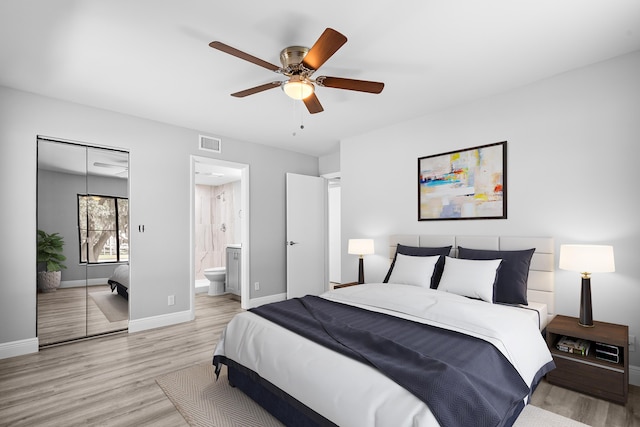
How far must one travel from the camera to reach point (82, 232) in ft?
11.9

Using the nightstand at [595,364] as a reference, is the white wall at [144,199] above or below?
above

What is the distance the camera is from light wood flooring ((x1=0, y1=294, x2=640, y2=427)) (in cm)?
216

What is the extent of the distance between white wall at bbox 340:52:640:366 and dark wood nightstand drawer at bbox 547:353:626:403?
47 centimetres

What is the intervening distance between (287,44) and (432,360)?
2.31 m

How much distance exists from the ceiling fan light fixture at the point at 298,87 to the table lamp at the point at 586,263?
239 centimetres

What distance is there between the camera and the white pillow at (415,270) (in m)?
3.19

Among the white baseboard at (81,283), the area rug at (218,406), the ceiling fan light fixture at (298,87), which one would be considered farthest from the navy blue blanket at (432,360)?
the white baseboard at (81,283)

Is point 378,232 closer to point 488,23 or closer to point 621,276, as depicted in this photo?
point 621,276

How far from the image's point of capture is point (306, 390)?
1744 mm

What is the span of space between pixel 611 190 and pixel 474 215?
112 centimetres

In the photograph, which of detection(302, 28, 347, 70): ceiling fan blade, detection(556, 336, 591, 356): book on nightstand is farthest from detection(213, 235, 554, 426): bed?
detection(302, 28, 347, 70): ceiling fan blade

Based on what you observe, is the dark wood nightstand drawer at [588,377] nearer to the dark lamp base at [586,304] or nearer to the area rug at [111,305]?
the dark lamp base at [586,304]

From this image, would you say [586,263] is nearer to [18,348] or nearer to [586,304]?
[586,304]

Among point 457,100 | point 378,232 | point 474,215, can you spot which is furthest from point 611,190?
point 378,232
